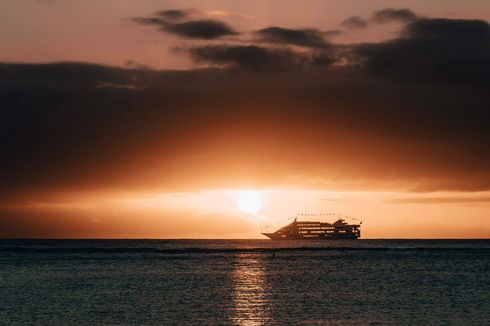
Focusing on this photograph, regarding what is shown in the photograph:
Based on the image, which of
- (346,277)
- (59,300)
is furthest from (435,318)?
(346,277)

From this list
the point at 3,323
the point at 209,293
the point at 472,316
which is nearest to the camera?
the point at 3,323

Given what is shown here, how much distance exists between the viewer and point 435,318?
66375mm

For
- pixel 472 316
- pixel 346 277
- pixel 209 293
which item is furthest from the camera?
pixel 346 277

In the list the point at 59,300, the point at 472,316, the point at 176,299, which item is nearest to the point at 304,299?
the point at 176,299

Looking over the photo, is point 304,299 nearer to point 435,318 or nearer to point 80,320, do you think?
point 435,318

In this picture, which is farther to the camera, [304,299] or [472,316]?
Result: [304,299]

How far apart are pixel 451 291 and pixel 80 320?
158 ft

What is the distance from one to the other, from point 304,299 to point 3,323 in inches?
1251

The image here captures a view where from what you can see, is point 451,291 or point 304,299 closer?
point 304,299

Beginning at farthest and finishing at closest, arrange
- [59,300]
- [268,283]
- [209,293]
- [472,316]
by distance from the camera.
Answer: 1. [268,283]
2. [209,293]
3. [59,300]
4. [472,316]

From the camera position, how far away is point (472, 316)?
221 feet

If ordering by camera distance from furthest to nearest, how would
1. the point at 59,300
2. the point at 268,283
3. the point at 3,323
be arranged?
1. the point at 268,283
2. the point at 59,300
3. the point at 3,323

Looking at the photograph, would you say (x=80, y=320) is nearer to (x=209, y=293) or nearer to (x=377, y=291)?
(x=209, y=293)

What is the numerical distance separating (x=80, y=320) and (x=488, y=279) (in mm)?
71154
